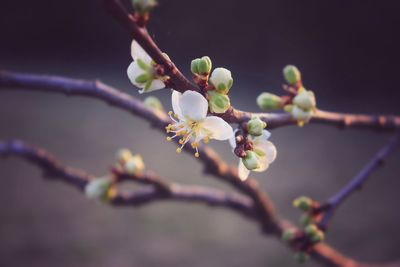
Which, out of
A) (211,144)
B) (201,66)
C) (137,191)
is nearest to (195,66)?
(201,66)

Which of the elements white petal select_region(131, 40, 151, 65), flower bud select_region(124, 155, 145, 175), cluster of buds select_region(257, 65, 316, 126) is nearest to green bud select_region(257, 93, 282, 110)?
cluster of buds select_region(257, 65, 316, 126)

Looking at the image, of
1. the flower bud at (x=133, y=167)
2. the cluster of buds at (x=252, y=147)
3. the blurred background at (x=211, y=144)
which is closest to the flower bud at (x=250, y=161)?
the cluster of buds at (x=252, y=147)

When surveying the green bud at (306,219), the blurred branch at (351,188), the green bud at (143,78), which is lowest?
the green bud at (143,78)

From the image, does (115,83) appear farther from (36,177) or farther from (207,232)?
(207,232)

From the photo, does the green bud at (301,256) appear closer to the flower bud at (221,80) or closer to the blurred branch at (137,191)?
the blurred branch at (137,191)

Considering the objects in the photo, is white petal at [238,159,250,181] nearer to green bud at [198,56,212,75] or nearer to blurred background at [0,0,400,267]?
green bud at [198,56,212,75]
